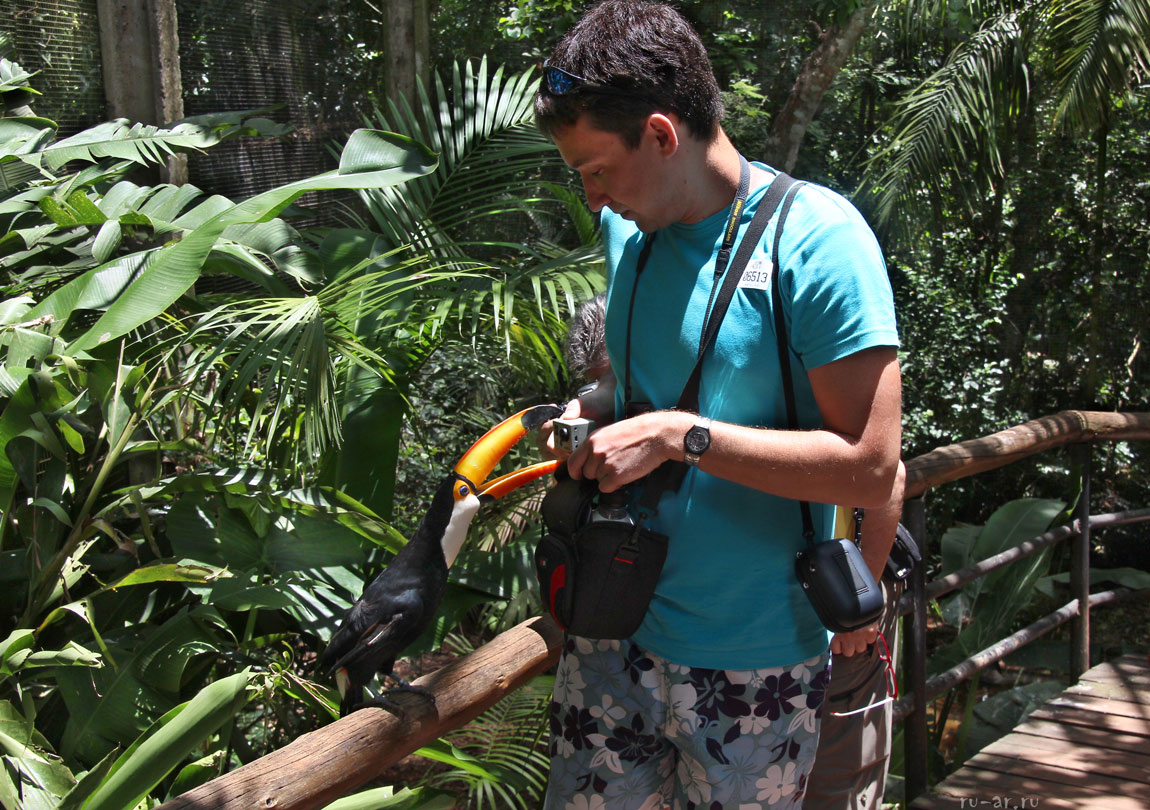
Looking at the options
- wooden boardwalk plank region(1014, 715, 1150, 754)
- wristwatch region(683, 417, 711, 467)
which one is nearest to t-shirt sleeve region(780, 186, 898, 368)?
wristwatch region(683, 417, 711, 467)

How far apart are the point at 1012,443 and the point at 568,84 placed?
6.48ft

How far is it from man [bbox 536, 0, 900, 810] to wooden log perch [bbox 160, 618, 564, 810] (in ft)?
0.64

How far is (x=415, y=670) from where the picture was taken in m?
4.11

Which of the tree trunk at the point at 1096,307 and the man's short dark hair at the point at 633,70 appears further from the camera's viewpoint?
Answer: the tree trunk at the point at 1096,307

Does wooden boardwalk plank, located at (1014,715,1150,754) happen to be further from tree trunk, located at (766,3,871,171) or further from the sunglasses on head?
tree trunk, located at (766,3,871,171)

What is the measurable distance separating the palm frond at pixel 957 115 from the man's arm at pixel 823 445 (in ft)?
17.3

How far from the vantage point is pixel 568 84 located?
119cm

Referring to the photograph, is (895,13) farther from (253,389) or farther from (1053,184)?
(253,389)

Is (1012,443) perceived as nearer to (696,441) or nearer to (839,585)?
(839,585)

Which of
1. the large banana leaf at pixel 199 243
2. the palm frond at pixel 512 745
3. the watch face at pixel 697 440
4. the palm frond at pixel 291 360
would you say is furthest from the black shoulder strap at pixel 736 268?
the large banana leaf at pixel 199 243

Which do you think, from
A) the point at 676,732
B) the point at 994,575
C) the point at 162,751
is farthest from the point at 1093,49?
the point at 162,751

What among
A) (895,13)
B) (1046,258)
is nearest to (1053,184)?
(1046,258)

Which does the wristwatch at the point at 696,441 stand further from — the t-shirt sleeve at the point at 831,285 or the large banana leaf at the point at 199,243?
the large banana leaf at the point at 199,243

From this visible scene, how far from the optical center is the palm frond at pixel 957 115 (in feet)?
19.8
